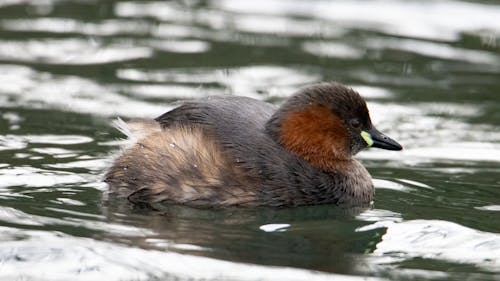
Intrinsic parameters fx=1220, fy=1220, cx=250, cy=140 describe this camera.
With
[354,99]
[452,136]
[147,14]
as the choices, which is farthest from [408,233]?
[147,14]

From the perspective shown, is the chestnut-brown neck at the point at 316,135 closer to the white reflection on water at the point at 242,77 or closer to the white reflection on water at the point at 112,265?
the white reflection on water at the point at 112,265

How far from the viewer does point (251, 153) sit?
6980mm

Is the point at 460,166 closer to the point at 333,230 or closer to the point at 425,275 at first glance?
the point at 333,230

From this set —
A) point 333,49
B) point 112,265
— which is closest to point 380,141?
point 112,265

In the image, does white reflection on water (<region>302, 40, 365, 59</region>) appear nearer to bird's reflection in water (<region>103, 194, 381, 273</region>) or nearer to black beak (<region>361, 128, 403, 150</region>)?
black beak (<region>361, 128, 403, 150</region>)

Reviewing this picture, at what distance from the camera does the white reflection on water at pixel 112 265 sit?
18.8 feet

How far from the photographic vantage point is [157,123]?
7383mm

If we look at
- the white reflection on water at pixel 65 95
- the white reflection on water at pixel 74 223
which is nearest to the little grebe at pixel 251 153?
the white reflection on water at pixel 74 223

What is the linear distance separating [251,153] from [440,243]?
47.8 inches

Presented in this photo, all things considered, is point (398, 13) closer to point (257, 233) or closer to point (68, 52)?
point (68, 52)

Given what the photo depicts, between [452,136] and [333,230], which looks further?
[452,136]

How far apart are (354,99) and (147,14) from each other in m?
5.20

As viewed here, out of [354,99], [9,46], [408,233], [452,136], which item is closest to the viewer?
[408,233]

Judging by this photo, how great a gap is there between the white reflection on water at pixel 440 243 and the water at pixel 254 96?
0.5 inches
